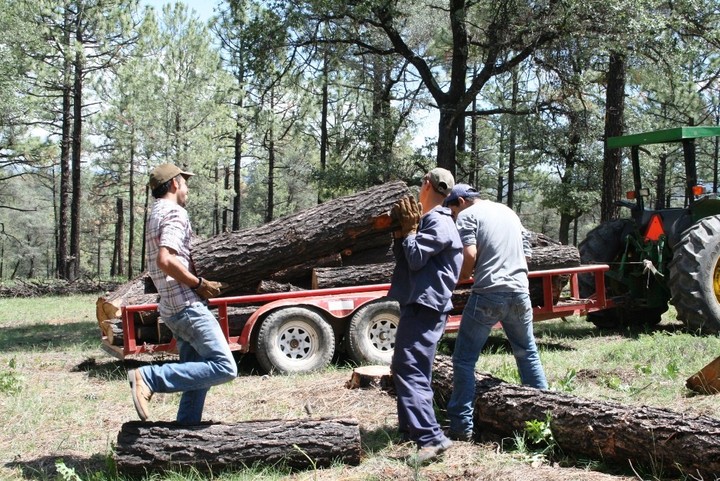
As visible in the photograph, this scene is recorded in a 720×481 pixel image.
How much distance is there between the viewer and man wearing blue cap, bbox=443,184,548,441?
16.7 ft

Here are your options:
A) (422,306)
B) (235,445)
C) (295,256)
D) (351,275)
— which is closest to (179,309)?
(235,445)

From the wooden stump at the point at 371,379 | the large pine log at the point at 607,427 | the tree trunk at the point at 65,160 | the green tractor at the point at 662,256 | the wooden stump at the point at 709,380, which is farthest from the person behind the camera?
the tree trunk at the point at 65,160

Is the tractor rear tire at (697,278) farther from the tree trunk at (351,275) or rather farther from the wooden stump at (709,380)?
the tree trunk at (351,275)

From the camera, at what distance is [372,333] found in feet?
27.6

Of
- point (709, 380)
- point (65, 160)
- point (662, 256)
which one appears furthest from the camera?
point (65, 160)

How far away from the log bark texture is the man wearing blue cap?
11.5 ft

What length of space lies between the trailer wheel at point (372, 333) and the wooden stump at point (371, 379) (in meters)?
1.33

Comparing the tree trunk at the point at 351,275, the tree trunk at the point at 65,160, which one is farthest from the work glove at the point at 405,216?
the tree trunk at the point at 65,160

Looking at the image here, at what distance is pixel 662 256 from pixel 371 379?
523cm

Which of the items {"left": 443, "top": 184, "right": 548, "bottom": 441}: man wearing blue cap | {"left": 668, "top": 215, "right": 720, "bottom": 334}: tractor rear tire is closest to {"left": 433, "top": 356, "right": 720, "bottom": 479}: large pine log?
{"left": 443, "top": 184, "right": 548, "bottom": 441}: man wearing blue cap

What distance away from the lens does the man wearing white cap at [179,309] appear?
4.52 meters

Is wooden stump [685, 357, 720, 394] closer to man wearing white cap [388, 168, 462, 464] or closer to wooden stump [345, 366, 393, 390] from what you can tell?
man wearing white cap [388, 168, 462, 464]

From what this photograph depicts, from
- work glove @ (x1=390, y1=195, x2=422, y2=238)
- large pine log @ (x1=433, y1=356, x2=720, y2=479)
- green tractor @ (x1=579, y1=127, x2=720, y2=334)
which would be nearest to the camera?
large pine log @ (x1=433, y1=356, x2=720, y2=479)

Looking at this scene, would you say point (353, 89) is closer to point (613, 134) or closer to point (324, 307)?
point (613, 134)
